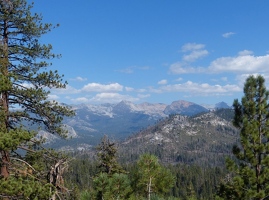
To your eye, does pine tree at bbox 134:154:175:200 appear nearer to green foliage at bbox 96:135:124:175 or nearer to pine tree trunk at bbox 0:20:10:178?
pine tree trunk at bbox 0:20:10:178

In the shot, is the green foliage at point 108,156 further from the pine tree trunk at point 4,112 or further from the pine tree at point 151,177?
the pine tree at point 151,177

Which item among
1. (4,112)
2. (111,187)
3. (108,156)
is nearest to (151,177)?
(111,187)

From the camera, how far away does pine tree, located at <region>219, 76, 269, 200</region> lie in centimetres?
1609

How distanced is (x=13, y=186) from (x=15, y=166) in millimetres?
3429

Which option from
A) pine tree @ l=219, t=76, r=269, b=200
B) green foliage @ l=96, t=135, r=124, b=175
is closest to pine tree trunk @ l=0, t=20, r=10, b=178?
pine tree @ l=219, t=76, r=269, b=200

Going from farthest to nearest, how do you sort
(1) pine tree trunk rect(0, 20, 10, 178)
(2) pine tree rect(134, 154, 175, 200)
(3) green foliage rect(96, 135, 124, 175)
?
(3) green foliage rect(96, 135, 124, 175) < (1) pine tree trunk rect(0, 20, 10, 178) < (2) pine tree rect(134, 154, 175, 200)

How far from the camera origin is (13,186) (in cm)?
1165

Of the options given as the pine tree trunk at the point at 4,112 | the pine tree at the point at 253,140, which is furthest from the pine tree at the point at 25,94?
the pine tree at the point at 253,140

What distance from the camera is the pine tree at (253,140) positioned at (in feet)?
52.8

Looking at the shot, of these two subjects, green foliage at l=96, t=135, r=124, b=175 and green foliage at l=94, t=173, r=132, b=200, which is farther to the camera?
green foliage at l=96, t=135, r=124, b=175

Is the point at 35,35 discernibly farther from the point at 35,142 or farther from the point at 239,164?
the point at 239,164

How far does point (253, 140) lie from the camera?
16188 millimetres

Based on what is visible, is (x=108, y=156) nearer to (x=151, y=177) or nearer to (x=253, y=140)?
(x=253, y=140)

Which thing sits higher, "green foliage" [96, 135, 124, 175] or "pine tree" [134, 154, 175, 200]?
"pine tree" [134, 154, 175, 200]
